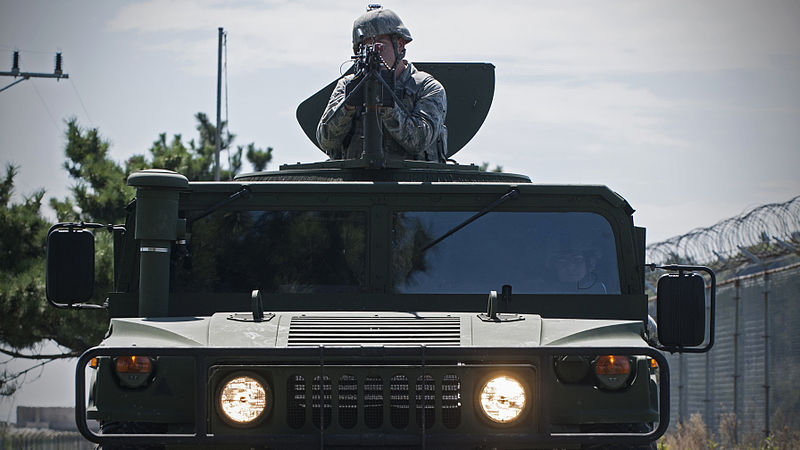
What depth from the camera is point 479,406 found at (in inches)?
210

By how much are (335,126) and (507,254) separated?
1675mm

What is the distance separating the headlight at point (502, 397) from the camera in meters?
5.33

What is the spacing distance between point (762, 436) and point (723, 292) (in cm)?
217

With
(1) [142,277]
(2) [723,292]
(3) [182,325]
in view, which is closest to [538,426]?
(3) [182,325]

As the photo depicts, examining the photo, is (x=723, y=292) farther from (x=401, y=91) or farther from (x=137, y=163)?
(x=137, y=163)

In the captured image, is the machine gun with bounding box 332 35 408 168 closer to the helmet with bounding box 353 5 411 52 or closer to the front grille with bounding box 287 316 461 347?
the helmet with bounding box 353 5 411 52

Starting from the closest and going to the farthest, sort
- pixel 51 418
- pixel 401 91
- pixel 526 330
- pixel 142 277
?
pixel 526 330, pixel 142 277, pixel 401 91, pixel 51 418

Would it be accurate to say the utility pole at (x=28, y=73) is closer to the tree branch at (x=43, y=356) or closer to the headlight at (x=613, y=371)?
the tree branch at (x=43, y=356)

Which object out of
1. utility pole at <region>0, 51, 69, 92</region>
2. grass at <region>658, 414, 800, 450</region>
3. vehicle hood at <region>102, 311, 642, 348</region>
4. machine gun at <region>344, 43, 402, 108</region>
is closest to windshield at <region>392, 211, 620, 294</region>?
vehicle hood at <region>102, 311, 642, 348</region>

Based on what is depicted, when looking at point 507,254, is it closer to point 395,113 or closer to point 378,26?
Answer: point 395,113

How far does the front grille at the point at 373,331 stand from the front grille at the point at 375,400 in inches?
6.6

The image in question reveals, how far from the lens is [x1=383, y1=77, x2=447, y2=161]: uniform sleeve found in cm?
715

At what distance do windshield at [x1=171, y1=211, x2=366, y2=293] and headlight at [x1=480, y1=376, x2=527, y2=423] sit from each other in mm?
1231

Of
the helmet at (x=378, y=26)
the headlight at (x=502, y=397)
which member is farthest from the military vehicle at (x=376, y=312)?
the helmet at (x=378, y=26)
